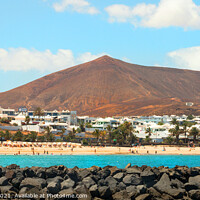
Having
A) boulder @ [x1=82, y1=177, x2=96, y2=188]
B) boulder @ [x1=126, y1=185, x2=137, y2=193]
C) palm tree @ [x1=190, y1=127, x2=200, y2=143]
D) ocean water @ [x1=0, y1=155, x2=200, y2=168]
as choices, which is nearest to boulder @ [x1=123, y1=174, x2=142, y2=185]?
boulder @ [x1=126, y1=185, x2=137, y2=193]

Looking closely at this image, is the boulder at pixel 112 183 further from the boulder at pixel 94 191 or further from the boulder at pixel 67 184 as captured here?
the boulder at pixel 67 184

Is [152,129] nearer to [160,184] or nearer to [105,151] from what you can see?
[105,151]

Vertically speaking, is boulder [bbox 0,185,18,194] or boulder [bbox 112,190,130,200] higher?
→ boulder [bbox 0,185,18,194]

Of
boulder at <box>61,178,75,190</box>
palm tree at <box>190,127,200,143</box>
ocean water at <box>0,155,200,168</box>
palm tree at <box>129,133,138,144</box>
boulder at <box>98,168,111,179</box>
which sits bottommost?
A: ocean water at <box>0,155,200,168</box>

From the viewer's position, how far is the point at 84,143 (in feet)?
302

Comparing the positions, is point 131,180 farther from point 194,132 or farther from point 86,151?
point 194,132

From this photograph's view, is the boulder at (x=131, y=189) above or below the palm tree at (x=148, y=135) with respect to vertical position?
below

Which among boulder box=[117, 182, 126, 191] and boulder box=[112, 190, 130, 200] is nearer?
boulder box=[112, 190, 130, 200]

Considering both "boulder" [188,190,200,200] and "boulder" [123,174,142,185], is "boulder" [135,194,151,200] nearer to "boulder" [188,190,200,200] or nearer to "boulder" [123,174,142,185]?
"boulder" [188,190,200,200]

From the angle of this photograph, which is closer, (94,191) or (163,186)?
(94,191)

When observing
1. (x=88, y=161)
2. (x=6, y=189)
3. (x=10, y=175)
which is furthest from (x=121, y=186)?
(x=88, y=161)

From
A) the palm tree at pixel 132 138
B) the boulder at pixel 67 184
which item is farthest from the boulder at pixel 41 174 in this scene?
the palm tree at pixel 132 138

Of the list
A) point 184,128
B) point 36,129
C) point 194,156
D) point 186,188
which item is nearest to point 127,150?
point 194,156

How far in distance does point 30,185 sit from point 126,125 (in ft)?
248
